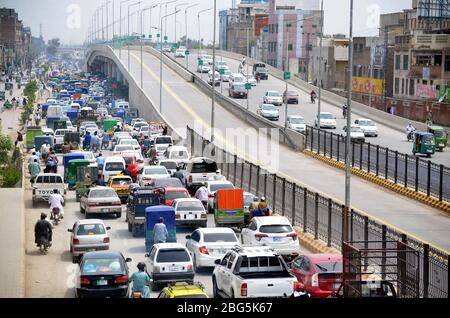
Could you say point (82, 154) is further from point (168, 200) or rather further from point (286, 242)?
point (286, 242)

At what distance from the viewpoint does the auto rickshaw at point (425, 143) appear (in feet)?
199

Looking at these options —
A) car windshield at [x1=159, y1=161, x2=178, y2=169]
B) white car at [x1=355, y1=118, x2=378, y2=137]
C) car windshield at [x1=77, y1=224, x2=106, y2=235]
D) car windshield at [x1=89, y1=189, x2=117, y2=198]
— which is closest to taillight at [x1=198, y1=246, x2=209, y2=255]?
car windshield at [x1=77, y1=224, x2=106, y2=235]

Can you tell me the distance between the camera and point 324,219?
3173 cm

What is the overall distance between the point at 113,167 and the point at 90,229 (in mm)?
18591

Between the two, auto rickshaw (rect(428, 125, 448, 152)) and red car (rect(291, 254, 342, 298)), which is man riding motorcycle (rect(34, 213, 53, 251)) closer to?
red car (rect(291, 254, 342, 298))

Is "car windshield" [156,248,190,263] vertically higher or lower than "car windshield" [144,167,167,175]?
higher

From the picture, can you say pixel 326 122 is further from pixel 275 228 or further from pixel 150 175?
pixel 275 228

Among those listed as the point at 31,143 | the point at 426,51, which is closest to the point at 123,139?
the point at 31,143

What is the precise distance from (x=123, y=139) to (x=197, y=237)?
1417 inches

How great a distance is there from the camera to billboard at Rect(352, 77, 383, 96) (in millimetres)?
116919

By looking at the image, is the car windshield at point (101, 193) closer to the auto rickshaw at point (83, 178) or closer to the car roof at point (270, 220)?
the auto rickshaw at point (83, 178)

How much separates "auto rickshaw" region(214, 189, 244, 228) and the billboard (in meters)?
81.6

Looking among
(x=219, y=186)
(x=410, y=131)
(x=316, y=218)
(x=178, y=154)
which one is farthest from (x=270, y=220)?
Result: (x=410, y=131)

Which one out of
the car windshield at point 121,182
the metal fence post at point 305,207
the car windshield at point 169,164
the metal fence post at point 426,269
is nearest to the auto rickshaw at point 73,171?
the car windshield at point 169,164
